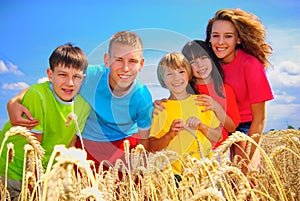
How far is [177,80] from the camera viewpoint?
154 inches

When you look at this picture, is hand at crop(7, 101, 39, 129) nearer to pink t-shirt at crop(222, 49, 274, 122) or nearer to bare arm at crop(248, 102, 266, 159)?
pink t-shirt at crop(222, 49, 274, 122)

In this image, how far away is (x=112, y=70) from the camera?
3.73m

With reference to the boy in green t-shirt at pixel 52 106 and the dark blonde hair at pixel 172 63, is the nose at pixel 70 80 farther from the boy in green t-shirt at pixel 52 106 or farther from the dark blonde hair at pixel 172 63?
the dark blonde hair at pixel 172 63

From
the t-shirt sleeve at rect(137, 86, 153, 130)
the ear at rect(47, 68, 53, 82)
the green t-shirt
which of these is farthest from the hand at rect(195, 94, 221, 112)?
the ear at rect(47, 68, 53, 82)

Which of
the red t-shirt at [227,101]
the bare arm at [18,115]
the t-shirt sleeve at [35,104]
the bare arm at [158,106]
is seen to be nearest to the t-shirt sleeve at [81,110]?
the t-shirt sleeve at [35,104]

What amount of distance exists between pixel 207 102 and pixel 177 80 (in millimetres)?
373

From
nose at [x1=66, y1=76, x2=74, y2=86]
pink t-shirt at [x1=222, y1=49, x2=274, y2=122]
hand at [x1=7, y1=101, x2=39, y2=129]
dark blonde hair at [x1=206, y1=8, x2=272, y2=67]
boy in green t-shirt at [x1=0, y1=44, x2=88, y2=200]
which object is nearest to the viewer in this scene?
hand at [x1=7, y1=101, x2=39, y2=129]

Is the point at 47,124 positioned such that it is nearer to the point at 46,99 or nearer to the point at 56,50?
the point at 46,99

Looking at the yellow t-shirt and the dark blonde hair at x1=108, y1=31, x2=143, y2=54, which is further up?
the dark blonde hair at x1=108, y1=31, x2=143, y2=54

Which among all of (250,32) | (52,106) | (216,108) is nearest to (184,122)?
(216,108)

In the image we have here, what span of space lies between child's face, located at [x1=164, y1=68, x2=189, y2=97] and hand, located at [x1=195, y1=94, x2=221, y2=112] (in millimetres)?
169

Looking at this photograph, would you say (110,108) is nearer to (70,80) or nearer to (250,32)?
(70,80)

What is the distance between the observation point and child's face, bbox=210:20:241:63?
388cm

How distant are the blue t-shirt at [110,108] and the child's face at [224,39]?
0.83 meters
